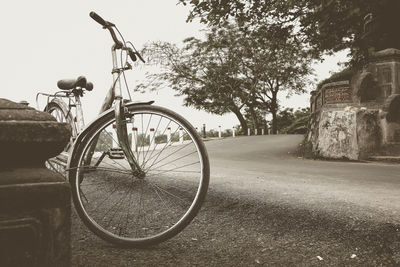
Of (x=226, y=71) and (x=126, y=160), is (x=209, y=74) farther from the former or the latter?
(x=126, y=160)

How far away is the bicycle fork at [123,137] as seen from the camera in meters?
2.79

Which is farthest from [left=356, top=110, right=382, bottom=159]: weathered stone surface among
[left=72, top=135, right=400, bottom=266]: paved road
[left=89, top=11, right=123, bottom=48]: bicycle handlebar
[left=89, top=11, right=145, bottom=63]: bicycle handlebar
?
[left=89, top=11, right=123, bottom=48]: bicycle handlebar

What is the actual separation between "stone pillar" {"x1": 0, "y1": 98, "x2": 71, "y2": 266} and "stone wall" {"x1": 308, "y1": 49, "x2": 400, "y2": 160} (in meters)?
9.60

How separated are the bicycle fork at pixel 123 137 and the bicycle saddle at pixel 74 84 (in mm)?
1028

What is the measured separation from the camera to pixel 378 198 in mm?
4000

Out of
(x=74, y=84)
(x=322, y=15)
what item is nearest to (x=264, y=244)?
(x=74, y=84)

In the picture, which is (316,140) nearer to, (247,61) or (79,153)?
(79,153)

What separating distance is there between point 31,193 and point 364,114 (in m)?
10.2

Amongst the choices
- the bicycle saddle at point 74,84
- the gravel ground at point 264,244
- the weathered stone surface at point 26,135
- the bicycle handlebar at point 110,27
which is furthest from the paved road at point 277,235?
the bicycle handlebar at point 110,27

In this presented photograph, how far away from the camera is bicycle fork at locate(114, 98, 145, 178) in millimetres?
2793

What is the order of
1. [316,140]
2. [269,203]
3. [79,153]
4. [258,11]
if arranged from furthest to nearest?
[316,140], [258,11], [269,203], [79,153]

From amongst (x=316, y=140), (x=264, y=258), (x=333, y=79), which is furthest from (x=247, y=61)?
(x=264, y=258)

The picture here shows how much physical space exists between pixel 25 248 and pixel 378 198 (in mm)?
3570

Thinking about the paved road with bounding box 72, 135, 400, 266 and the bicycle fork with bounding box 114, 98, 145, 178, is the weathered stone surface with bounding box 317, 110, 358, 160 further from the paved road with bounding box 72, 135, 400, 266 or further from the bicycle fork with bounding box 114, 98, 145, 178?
the bicycle fork with bounding box 114, 98, 145, 178
